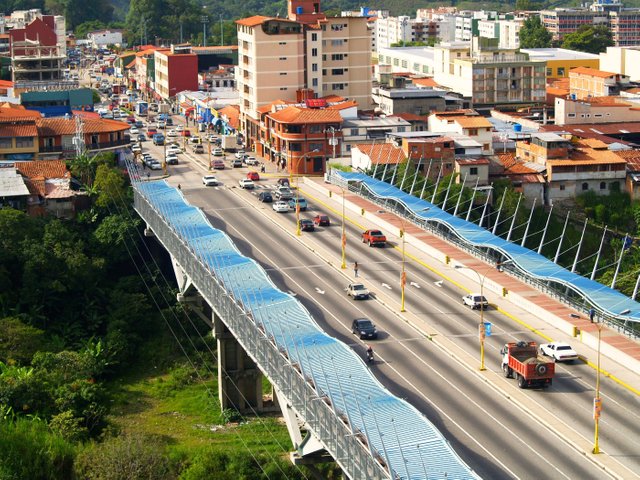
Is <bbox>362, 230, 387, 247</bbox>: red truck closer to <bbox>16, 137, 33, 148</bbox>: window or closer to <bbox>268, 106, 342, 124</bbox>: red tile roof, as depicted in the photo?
<bbox>16, 137, 33, 148</bbox>: window

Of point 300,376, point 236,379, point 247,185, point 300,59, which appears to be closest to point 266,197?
point 247,185

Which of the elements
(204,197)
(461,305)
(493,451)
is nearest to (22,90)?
(204,197)

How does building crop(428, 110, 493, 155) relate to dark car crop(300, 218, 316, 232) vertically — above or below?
above

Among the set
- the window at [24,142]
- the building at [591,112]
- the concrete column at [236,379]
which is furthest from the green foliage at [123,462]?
the building at [591,112]

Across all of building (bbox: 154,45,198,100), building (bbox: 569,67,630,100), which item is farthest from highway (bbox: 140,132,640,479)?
building (bbox: 154,45,198,100)

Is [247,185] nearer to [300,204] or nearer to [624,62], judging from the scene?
[300,204]

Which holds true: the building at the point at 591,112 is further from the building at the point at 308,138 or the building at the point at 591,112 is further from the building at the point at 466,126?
the building at the point at 308,138

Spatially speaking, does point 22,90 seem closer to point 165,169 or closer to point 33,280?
point 165,169

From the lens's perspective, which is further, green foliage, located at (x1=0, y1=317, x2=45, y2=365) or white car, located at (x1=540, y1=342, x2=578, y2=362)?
green foliage, located at (x1=0, y1=317, x2=45, y2=365)
